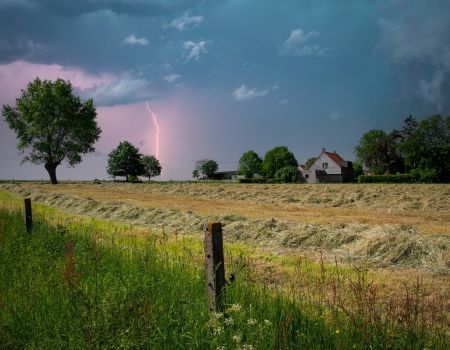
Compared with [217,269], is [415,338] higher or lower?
lower

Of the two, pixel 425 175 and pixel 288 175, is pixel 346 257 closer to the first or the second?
pixel 425 175

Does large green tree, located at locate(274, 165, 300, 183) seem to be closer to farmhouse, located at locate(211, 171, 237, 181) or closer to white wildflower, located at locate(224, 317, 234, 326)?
farmhouse, located at locate(211, 171, 237, 181)

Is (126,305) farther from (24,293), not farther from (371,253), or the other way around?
(371,253)

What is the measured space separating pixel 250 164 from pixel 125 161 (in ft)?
139

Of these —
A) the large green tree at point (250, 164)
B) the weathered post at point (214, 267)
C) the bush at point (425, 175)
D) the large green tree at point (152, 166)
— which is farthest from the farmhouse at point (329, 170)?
the weathered post at point (214, 267)

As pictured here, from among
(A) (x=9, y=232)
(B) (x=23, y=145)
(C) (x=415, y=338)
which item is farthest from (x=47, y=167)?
(C) (x=415, y=338)

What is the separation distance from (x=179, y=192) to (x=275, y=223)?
30.1 m

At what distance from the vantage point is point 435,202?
2319 cm

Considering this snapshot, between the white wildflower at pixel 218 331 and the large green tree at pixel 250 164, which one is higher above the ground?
the large green tree at pixel 250 164

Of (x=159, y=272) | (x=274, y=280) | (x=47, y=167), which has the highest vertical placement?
(x=47, y=167)

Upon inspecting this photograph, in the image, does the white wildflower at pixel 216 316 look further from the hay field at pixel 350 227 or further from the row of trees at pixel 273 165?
the row of trees at pixel 273 165

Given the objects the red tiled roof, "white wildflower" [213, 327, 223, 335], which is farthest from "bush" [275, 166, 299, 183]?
"white wildflower" [213, 327, 223, 335]

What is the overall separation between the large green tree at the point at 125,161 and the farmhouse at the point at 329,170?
4702 centimetres

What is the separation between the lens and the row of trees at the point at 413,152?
258 feet
